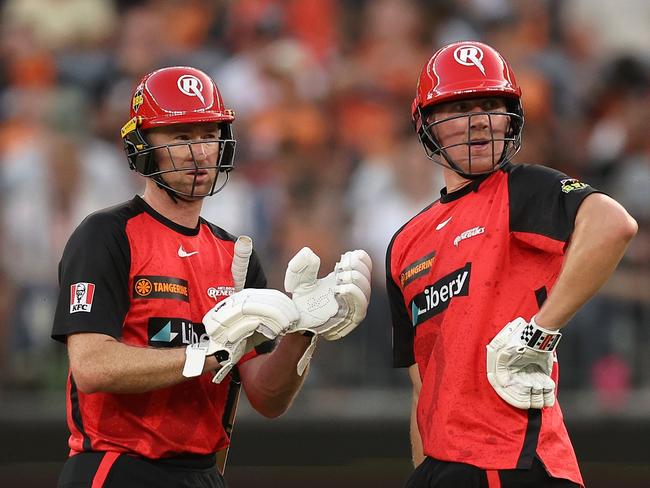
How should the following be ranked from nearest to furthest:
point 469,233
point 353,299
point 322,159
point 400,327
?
point 353,299
point 469,233
point 400,327
point 322,159

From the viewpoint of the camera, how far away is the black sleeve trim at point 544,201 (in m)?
4.47

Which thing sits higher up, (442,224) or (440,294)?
(442,224)

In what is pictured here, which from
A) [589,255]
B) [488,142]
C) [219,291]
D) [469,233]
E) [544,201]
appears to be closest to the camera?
[589,255]

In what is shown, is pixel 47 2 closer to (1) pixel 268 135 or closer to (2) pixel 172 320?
(1) pixel 268 135

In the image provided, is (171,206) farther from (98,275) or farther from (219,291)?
(98,275)

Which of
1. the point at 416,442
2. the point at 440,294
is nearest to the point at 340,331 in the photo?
the point at 440,294

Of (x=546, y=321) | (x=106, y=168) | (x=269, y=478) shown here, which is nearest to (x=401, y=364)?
(x=546, y=321)

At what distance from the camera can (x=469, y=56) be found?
5.08 metres

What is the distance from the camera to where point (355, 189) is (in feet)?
35.7

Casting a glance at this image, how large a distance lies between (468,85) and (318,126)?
6770 millimetres

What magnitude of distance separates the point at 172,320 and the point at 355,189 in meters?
6.10

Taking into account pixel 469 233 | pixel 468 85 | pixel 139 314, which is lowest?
pixel 139 314

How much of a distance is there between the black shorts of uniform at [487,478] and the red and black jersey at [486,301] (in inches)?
1.1

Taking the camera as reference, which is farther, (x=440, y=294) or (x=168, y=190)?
(x=168, y=190)
